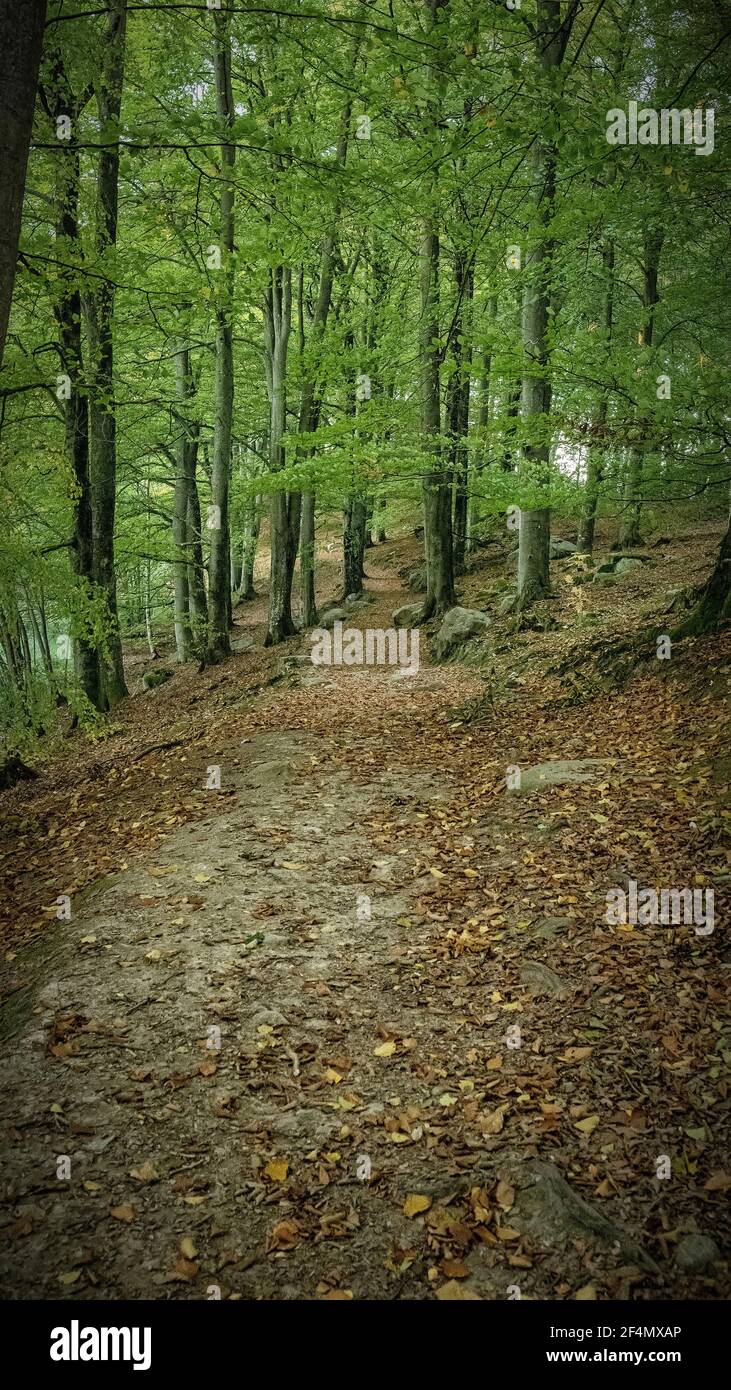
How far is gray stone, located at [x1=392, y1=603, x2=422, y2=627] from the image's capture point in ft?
54.1

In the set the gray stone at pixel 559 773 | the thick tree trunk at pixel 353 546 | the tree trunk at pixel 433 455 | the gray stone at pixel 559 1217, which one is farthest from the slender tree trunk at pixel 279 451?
the gray stone at pixel 559 1217

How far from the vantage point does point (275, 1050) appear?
160 inches

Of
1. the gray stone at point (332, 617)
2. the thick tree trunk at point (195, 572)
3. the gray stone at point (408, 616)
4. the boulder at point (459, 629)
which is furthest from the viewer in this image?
the gray stone at point (332, 617)

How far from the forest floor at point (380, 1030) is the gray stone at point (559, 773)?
4.3 inches

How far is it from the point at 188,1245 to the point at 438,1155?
3.83 feet

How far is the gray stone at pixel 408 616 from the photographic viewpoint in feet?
54.1

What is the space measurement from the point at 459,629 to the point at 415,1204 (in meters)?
11.6

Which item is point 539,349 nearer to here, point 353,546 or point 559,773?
point 559,773

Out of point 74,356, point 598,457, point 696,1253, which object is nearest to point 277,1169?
point 696,1253

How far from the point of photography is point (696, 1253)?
2.76m

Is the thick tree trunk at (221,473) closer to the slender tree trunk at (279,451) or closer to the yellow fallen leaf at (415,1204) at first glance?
the slender tree trunk at (279,451)

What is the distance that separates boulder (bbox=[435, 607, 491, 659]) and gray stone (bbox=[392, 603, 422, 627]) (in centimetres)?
196

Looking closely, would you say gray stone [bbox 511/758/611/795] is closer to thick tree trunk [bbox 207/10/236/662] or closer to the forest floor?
the forest floor
